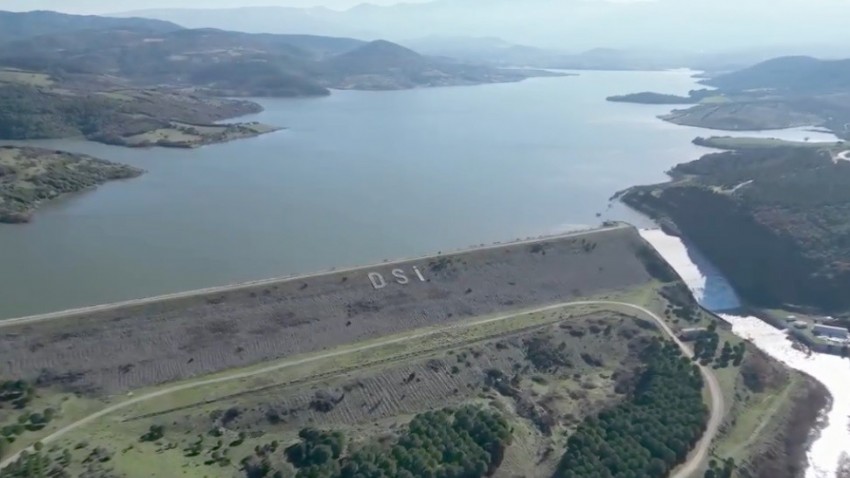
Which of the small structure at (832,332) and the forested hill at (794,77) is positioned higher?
the forested hill at (794,77)

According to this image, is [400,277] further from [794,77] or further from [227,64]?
[794,77]

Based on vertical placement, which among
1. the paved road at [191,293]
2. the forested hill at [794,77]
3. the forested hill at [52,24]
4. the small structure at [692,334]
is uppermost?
the forested hill at [52,24]

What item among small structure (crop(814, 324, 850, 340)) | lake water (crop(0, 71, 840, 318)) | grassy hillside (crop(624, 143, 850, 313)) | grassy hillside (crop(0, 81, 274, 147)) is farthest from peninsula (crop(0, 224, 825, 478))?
grassy hillside (crop(0, 81, 274, 147))

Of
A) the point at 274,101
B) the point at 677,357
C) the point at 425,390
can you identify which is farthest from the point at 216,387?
the point at 274,101

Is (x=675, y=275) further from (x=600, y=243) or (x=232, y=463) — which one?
(x=232, y=463)

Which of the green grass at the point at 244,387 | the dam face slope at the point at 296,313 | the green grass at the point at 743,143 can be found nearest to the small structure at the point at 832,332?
the dam face slope at the point at 296,313

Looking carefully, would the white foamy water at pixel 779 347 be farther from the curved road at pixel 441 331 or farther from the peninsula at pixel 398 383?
the curved road at pixel 441 331

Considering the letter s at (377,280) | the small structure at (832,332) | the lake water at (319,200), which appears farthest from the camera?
the lake water at (319,200)

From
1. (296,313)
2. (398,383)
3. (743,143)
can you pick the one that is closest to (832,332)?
(398,383)
